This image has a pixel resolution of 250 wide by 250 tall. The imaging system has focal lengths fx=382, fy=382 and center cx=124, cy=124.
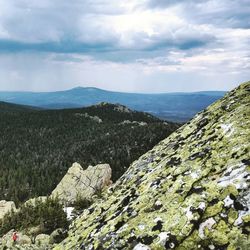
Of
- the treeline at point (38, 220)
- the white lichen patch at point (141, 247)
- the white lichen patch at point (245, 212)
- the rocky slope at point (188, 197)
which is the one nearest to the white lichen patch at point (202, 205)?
the rocky slope at point (188, 197)

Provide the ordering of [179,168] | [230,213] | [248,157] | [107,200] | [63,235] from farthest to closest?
[63,235]
[107,200]
[179,168]
[248,157]
[230,213]

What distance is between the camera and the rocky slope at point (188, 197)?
5570 mm

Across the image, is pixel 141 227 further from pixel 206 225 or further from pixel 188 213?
pixel 206 225

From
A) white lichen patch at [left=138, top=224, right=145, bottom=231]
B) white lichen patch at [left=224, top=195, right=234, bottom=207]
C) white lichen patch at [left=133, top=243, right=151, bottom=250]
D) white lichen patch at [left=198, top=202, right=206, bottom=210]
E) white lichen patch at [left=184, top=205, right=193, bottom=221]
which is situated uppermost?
white lichen patch at [left=224, top=195, right=234, bottom=207]

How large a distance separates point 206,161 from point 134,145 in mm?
147632

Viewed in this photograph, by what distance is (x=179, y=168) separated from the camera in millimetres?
7707

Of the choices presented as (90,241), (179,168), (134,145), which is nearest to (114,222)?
(90,241)

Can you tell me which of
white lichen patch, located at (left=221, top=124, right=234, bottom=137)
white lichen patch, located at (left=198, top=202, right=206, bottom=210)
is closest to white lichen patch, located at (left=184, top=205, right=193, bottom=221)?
white lichen patch, located at (left=198, top=202, right=206, bottom=210)

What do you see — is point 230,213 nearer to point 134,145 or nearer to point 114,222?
point 114,222

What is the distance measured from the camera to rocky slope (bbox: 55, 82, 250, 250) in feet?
18.3

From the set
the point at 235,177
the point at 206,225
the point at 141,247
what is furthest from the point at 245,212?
the point at 141,247

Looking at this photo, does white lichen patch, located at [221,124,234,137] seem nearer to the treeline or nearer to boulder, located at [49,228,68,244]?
boulder, located at [49,228,68,244]

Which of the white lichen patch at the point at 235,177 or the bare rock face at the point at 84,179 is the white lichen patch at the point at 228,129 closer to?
the white lichen patch at the point at 235,177

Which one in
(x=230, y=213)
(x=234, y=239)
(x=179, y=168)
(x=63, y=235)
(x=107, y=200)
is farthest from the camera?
(x=63, y=235)
